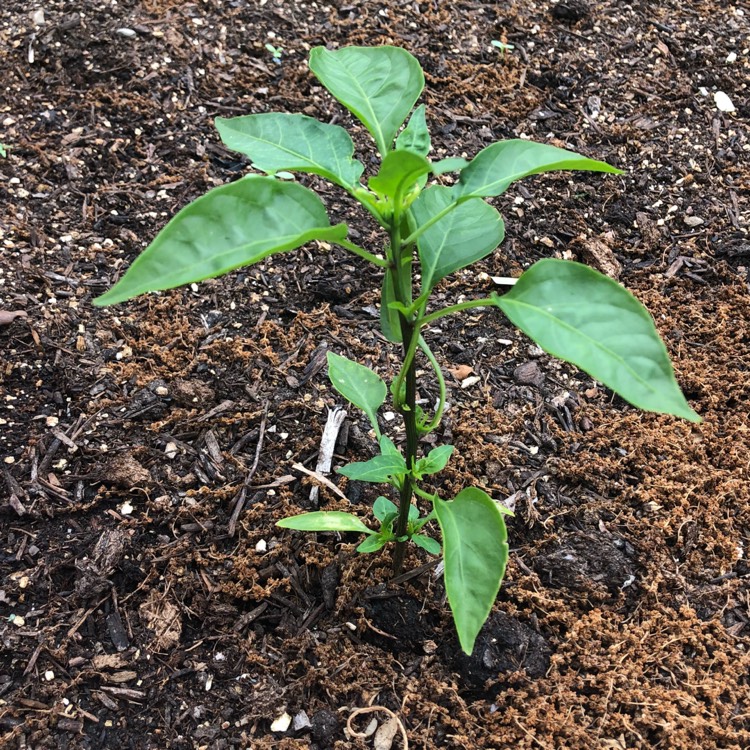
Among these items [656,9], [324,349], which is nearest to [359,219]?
[324,349]

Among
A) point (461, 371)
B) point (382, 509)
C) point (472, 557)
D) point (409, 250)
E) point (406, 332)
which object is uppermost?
point (409, 250)

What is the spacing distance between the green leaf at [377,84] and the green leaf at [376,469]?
659mm

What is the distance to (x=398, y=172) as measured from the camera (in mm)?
1117

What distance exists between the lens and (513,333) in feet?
8.25

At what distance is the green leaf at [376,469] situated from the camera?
5.11 ft

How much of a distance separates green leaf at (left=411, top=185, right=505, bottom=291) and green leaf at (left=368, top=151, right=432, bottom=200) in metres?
0.23

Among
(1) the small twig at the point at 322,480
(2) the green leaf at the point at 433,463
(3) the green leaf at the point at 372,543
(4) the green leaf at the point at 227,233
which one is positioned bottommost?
(1) the small twig at the point at 322,480

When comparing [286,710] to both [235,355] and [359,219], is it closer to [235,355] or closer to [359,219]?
[235,355]

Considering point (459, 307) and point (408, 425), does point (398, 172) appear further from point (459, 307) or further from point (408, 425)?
point (408, 425)

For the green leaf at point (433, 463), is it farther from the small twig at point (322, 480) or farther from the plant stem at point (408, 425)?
the small twig at point (322, 480)

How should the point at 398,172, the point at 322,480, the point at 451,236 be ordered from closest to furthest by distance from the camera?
the point at 398,172
the point at 451,236
the point at 322,480

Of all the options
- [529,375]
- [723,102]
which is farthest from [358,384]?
[723,102]

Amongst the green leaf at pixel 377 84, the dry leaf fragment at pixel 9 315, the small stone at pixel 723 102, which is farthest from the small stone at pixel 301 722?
the small stone at pixel 723 102

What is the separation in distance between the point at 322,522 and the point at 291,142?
0.87 metres
